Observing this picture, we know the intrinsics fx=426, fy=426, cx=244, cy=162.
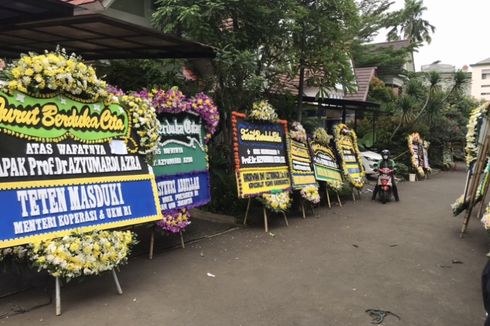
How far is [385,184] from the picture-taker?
1067 centimetres

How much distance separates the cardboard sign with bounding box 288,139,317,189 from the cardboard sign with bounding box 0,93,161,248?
3772 mm

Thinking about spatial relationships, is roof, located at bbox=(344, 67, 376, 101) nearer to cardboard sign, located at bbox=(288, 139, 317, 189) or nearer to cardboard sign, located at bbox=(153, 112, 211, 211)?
cardboard sign, located at bbox=(288, 139, 317, 189)

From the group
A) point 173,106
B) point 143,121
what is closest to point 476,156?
point 173,106

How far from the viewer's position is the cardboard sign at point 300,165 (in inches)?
327

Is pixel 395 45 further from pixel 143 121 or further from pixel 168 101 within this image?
pixel 143 121

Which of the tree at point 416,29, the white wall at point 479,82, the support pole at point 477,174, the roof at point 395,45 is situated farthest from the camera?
the white wall at point 479,82

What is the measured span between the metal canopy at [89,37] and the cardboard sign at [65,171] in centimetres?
147

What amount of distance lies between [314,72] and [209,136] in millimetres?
3621

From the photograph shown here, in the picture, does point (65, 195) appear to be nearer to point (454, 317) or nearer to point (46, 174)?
point (46, 174)

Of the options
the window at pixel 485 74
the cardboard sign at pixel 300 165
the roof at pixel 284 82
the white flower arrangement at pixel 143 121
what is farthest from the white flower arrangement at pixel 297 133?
the window at pixel 485 74

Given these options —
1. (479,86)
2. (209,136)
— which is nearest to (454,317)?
(209,136)

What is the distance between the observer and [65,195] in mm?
4176

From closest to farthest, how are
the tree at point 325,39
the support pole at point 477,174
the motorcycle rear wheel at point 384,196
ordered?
1. the support pole at point 477,174
2. the tree at point 325,39
3. the motorcycle rear wheel at point 384,196

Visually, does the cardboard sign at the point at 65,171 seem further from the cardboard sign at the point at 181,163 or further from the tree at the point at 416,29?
the tree at the point at 416,29
